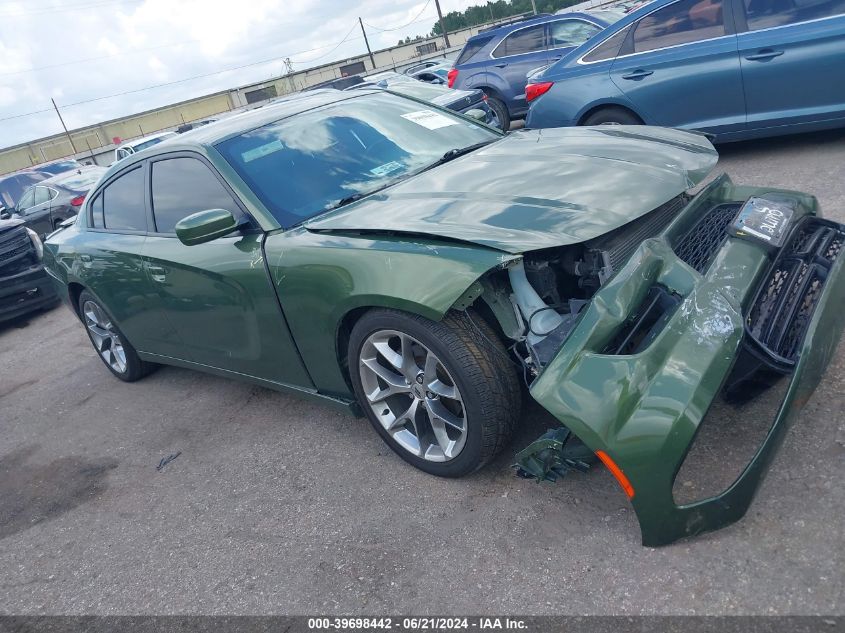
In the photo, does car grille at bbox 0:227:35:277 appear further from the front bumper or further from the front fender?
the front fender

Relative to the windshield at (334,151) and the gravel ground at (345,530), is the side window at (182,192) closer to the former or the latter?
the windshield at (334,151)

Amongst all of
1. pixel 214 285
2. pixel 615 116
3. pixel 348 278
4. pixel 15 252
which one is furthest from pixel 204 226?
pixel 15 252

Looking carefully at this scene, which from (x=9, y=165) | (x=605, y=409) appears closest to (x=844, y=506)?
(x=605, y=409)

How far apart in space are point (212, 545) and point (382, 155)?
2062 millimetres

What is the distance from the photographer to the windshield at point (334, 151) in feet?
10.9

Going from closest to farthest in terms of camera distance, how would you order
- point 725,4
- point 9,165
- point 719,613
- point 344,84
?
point 719,613 → point 725,4 → point 344,84 → point 9,165

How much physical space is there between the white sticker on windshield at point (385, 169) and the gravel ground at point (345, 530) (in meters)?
1.31

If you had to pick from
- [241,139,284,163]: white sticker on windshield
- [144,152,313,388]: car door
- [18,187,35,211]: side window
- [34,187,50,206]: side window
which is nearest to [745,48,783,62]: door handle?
[241,139,284,163]: white sticker on windshield

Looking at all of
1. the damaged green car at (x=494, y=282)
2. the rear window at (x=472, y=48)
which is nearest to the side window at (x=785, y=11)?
the damaged green car at (x=494, y=282)

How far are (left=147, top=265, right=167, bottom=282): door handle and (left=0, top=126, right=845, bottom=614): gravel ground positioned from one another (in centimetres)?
94

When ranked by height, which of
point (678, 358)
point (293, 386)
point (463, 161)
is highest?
point (463, 161)

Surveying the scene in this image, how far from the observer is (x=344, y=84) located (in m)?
21.3

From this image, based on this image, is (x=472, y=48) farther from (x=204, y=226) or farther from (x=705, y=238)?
(x=705, y=238)

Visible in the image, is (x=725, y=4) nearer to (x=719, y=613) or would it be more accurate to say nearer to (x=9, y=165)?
(x=719, y=613)
